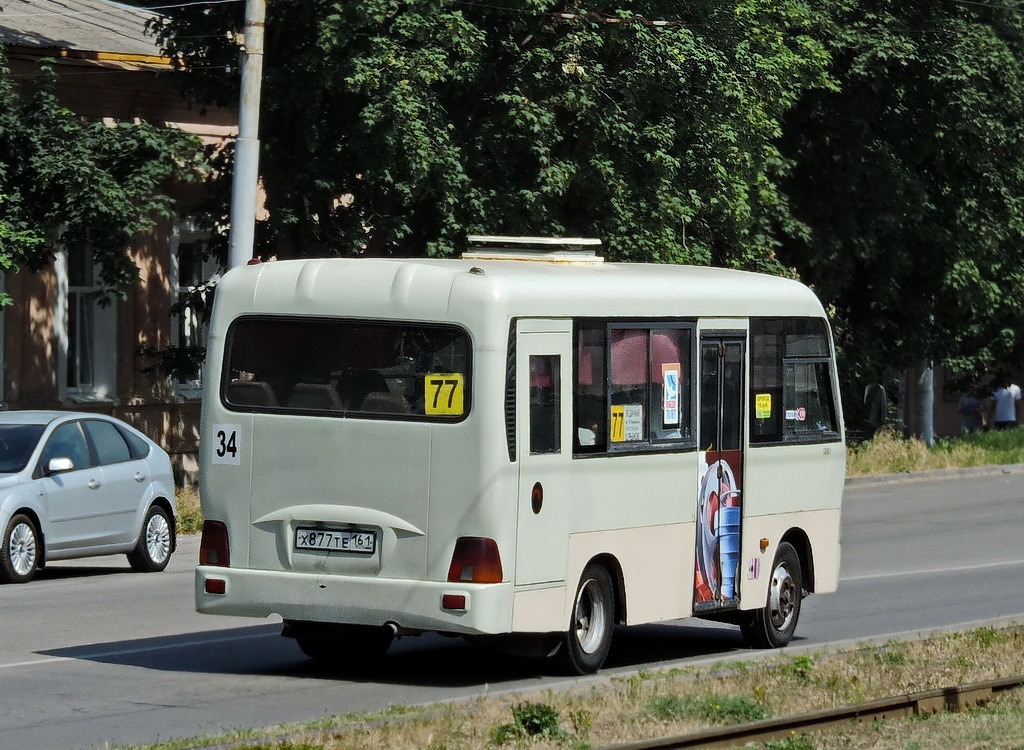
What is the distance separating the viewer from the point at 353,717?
934 cm

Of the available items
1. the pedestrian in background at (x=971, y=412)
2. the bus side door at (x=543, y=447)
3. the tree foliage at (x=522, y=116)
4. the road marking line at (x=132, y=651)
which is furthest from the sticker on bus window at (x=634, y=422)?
the pedestrian in background at (x=971, y=412)

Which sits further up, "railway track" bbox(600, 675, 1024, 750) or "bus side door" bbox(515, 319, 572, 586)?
"bus side door" bbox(515, 319, 572, 586)

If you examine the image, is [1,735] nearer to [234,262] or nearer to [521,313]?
[521,313]

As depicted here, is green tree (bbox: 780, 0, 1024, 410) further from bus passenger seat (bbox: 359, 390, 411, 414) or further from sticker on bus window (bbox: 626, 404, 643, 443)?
bus passenger seat (bbox: 359, 390, 411, 414)

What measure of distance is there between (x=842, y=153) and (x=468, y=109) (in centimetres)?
978

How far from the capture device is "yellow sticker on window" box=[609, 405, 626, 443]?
11664mm

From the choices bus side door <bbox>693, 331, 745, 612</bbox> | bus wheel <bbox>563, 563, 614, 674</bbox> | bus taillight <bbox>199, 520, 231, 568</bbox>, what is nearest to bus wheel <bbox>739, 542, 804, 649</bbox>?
bus side door <bbox>693, 331, 745, 612</bbox>

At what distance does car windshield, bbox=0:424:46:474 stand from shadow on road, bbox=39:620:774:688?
4.25m

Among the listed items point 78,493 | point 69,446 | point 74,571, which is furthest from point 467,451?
point 74,571

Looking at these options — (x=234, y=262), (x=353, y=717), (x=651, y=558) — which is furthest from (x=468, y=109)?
(x=353, y=717)

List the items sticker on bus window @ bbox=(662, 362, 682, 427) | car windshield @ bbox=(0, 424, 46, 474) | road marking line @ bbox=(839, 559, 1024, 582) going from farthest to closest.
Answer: road marking line @ bbox=(839, 559, 1024, 582), car windshield @ bbox=(0, 424, 46, 474), sticker on bus window @ bbox=(662, 362, 682, 427)

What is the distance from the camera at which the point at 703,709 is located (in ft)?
32.0

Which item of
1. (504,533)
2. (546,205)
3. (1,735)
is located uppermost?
(546,205)

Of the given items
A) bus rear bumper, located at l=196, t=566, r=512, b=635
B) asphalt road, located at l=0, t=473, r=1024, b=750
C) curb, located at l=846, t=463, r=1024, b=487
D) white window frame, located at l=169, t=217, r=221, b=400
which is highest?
white window frame, located at l=169, t=217, r=221, b=400
